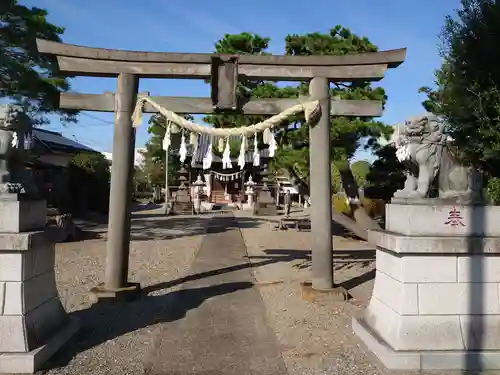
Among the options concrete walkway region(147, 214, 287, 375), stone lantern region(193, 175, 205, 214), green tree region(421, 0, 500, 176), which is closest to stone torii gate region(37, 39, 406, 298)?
concrete walkway region(147, 214, 287, 375)

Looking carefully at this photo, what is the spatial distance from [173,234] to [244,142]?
34.4ft

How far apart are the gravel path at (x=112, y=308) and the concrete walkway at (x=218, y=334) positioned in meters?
0.25

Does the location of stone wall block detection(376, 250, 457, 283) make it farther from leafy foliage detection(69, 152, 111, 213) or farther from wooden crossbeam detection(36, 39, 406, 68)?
leafy foliage detection(69, 152, 111, 213)

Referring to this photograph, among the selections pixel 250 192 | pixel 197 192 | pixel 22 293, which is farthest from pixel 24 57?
pixel 250 192

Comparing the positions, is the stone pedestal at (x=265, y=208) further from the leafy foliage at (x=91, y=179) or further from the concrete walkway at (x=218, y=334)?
the concrete walkway at (x=218, y=334)

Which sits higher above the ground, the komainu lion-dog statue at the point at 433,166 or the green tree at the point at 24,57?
the green tree at the point at 24,57

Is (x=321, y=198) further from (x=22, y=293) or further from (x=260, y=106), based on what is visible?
(x=22, y=293)

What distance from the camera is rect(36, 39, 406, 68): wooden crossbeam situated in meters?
→ 6.56

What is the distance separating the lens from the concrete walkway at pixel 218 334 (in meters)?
4.14

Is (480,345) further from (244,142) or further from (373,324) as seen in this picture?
(244,142)

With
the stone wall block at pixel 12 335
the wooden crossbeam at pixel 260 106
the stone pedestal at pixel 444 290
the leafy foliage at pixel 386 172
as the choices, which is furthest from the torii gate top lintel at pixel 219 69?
the leafy foliage at pixel 386 172

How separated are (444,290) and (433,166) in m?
1.30

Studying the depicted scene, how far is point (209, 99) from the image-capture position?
695 centimetres

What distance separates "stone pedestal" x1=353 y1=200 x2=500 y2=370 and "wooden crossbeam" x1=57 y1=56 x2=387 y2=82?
3270 millimetres
